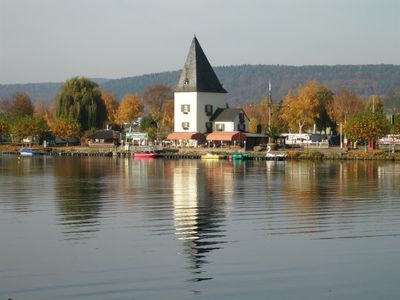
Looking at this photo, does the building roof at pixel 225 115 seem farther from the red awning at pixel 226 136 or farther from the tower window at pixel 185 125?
the tower window at pixel 185 125

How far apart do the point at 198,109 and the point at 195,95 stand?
4.70 feet

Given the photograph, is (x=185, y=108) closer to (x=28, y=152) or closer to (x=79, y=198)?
(x=28, y=152)

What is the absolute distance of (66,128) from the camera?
83562mm

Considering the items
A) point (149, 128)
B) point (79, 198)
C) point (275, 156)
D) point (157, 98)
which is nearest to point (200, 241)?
point (79, 198)

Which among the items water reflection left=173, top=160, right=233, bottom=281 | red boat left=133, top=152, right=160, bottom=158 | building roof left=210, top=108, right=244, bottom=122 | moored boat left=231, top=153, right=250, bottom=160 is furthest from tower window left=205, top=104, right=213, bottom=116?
water reflection left=173, top=160, right=233, bottom=281

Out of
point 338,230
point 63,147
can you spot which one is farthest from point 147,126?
point 338,230

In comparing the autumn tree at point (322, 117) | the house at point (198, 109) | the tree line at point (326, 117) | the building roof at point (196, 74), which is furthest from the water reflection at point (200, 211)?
the autumn tree at point (322, 117)

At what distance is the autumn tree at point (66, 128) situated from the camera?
83.4 m

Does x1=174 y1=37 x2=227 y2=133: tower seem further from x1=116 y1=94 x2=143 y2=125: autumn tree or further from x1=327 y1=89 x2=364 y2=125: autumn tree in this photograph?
x1=116 y1=94 x2=143 y2=125: autumn tree

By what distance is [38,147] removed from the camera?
8600 cm

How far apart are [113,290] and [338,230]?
9.36 metres

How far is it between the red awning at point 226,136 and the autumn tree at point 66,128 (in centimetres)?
1445

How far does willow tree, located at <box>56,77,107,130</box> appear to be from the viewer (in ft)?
281

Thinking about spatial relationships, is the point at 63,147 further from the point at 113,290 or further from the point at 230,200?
the point at 113,290
